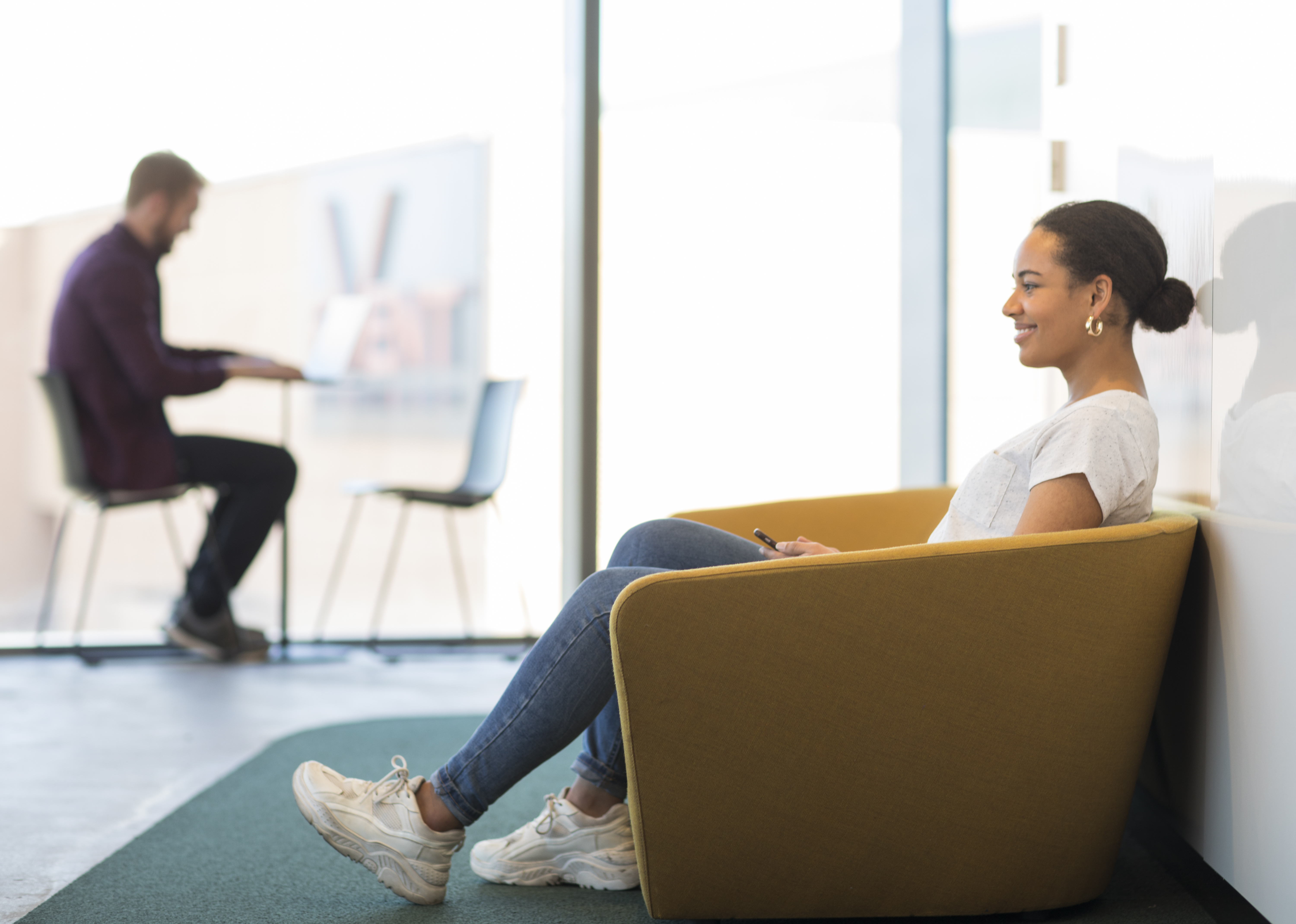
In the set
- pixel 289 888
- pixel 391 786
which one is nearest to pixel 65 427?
pixel 289 888

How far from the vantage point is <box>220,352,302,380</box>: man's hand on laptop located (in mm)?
3559

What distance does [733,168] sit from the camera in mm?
4137

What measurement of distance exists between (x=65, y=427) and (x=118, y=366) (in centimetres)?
25

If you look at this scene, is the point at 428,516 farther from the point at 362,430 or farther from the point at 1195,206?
the point at 1195,206

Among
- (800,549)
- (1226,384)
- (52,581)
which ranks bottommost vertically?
(52,581)

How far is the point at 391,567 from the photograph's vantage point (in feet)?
13.8

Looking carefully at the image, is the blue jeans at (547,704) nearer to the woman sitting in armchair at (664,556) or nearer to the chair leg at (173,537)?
the woman sitting in armchair at (664,556)

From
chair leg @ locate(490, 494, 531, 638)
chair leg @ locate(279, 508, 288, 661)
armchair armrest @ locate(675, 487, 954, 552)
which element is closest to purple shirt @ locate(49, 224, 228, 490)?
chair leg @ locate(279, 508, 288, 661)

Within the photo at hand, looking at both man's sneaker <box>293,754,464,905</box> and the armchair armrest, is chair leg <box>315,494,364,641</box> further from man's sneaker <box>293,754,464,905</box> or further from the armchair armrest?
man's sneaker <box>293,754,464,905</box>

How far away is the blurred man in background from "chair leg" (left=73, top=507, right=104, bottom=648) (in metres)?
0.25

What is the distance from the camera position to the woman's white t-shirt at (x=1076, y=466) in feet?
4.66

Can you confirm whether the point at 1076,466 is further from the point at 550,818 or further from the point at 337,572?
the point at 337,572

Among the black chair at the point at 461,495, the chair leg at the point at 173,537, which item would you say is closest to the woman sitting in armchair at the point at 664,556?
the black chair at the point at 461,495

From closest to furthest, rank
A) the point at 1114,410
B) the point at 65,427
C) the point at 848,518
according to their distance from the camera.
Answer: the point at 1114,410
the point at 848,518
the point at 65,427
